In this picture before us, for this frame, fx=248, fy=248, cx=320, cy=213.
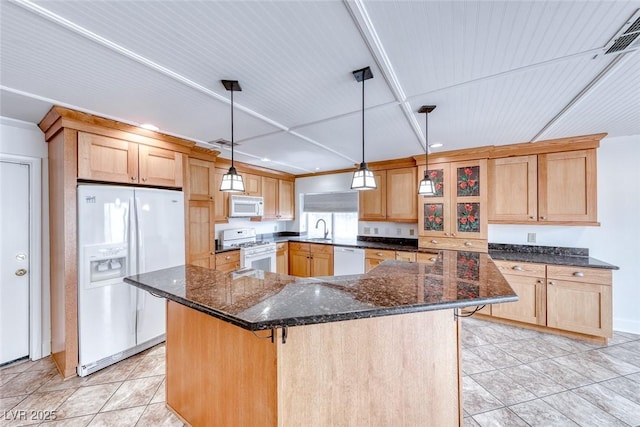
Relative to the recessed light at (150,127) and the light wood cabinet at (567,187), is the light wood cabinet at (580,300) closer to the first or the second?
the light wood cabinet at (567,187)

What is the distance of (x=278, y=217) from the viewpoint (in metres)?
5.23

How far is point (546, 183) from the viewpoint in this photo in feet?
10.4

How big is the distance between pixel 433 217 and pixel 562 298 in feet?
5.54

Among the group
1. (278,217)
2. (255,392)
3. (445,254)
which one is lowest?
(255,392)

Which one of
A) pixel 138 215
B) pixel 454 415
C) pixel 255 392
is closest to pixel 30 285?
pixel 138 215

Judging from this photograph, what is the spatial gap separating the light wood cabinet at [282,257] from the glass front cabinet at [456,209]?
257cm

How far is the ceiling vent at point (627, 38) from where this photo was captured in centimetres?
120

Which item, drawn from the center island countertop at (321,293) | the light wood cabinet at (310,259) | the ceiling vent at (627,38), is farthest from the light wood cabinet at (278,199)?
the ceiling vent at (627,38)

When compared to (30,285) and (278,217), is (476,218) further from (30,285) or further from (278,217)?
(30,285)

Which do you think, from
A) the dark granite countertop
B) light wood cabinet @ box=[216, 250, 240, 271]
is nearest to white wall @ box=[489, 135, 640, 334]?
the dark granite countertop

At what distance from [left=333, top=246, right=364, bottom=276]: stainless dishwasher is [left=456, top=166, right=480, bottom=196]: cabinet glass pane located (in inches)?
69.8

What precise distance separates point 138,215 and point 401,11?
2.80 m

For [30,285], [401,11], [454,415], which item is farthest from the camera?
[30,285]

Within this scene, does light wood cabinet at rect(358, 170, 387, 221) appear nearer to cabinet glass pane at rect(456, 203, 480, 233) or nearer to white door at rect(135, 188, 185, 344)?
cabinet glass pane at rect(456, 203, 480, 233)
